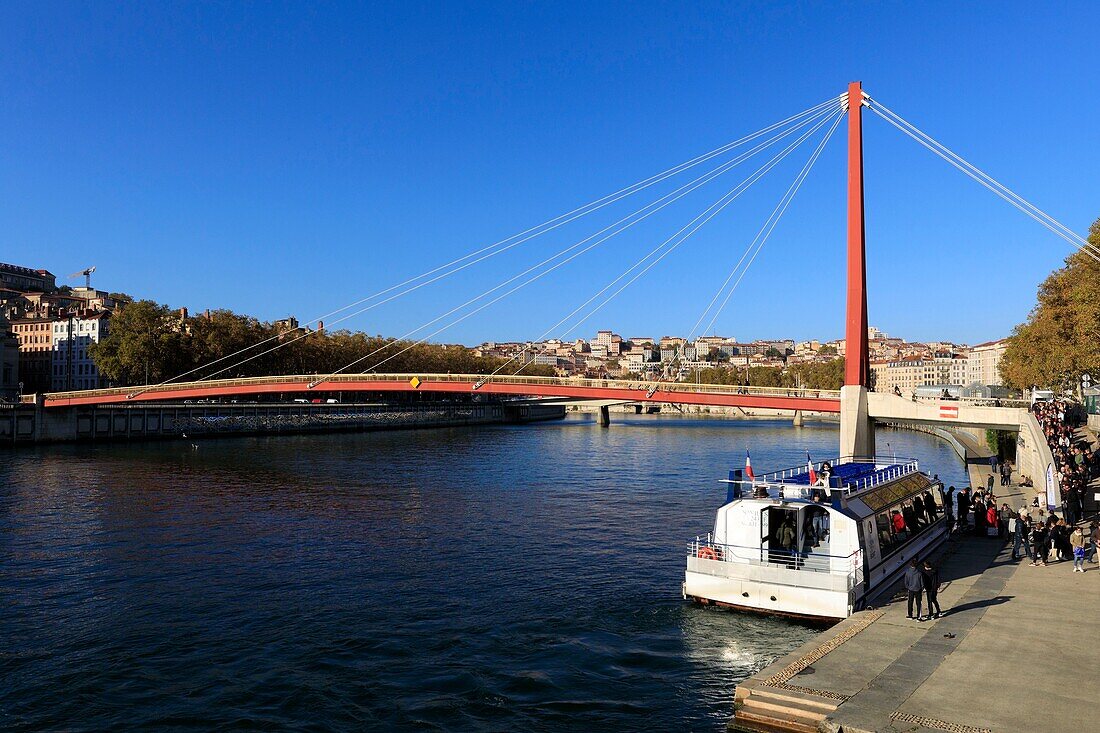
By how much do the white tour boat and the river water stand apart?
0.62m

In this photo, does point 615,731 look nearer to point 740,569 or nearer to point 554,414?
point 740,569

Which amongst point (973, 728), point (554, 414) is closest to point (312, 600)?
point (973, 728)

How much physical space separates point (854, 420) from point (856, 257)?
6385 mm

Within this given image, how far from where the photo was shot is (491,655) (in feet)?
46.5

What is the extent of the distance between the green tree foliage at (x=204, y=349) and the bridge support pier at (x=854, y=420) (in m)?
36.9

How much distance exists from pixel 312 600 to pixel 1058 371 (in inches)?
1842

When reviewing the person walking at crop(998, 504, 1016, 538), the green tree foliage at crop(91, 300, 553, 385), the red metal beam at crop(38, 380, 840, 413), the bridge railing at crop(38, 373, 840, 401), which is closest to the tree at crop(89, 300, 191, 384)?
the green tree foliage at crop(91, 300, 553, 385)

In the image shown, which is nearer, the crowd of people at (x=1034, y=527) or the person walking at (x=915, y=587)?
the person walking at (x=915, y=587)

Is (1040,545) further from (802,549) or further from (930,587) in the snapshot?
(930,587)

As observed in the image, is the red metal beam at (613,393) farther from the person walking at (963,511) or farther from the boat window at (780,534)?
the boat window at (780,534)

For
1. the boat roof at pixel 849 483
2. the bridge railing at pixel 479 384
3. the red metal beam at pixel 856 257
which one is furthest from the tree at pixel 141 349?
the boat roof at pixel 849 483

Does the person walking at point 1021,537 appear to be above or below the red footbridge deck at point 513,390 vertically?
below

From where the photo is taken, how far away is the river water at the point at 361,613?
1205cm

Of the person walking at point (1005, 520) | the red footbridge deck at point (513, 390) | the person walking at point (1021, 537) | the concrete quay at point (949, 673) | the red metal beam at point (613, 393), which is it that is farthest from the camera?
the red footbridge deck at point (513, 390)
